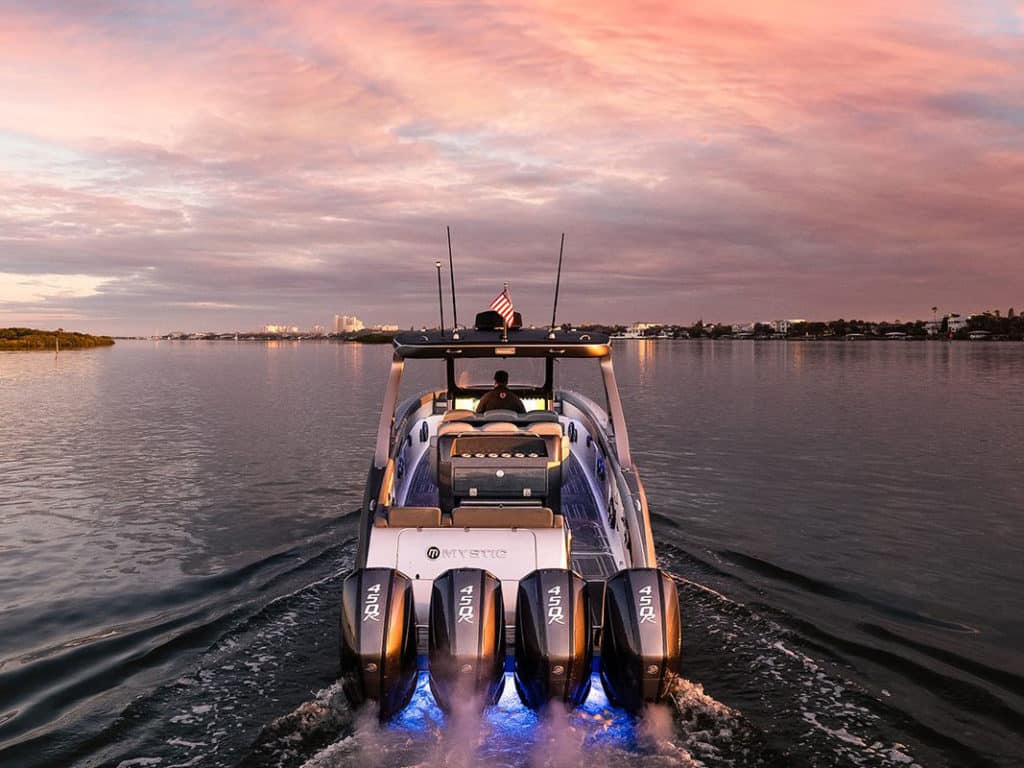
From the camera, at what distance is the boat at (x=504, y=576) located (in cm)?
473

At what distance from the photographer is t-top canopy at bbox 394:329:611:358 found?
678 centimetres

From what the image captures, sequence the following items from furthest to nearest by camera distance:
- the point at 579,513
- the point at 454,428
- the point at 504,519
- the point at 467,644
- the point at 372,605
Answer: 1. the point at 579,513
2. the point at 454,428
3. the point at 504,519
4. the point at 372,605
5. the point at 467,644

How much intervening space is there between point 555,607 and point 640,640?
0.57 m

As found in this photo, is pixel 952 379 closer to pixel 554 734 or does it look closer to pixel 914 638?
pixel 914 638

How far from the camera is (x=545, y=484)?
6859 mm

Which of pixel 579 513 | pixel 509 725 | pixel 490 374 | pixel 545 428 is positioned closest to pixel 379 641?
pixel 509 725

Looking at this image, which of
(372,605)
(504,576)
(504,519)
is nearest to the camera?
(372,605)

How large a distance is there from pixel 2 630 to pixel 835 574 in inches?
361

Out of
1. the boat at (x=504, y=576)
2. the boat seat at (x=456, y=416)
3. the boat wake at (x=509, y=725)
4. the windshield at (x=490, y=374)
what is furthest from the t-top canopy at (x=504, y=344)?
the windshield at (x=490, y=374)

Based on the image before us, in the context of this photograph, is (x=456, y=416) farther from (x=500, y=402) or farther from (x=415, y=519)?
(x=415, y=519)

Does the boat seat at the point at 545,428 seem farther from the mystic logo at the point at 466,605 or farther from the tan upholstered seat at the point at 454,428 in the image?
the mystic logo at the point at 466,605

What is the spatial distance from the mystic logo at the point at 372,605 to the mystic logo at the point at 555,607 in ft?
3.57

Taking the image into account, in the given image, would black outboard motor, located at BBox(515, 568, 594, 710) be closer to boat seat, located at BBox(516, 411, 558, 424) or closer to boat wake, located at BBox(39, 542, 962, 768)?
boat wake, located at BBox(39, 542, 962, 768)

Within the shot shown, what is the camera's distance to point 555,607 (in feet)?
15.7
